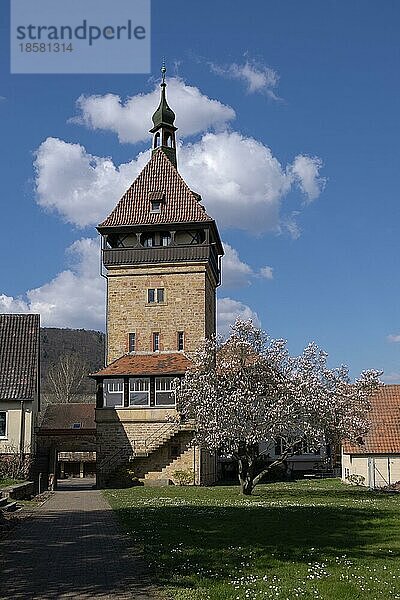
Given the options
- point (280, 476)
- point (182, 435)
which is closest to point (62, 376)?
point (280, 476)

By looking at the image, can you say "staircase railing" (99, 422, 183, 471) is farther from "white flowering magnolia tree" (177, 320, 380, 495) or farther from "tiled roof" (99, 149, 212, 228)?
"tiled roof" (99, 149, 212, 228)

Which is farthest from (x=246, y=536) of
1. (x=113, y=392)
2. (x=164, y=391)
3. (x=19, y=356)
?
(x=19, y=356)

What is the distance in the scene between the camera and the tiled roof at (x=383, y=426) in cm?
4497

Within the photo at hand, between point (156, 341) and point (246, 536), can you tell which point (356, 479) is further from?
point (246, 536)

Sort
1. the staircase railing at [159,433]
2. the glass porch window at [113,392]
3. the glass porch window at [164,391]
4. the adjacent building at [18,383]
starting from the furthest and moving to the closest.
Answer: the glass porch window at [113,392] < the glass porch window at [164,391] < the staircase railing at [159,433] < the adjacent building at [18,383]

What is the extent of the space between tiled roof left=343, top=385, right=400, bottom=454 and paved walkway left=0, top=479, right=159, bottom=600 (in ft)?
87.9

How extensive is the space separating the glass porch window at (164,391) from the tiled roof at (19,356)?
6744mm

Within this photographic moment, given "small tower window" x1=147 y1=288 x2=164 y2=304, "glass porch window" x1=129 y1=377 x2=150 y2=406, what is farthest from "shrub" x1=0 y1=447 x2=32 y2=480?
"small tower window" x1=147 y1=288 x2=164 y2=304

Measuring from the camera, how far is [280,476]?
55.0 metres

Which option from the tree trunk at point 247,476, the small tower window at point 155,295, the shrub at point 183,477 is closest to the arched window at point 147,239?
the small tower window at point 155,295

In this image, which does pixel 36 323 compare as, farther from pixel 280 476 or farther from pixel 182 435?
pixel 280 476

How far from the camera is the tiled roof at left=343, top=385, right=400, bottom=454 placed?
148 feet

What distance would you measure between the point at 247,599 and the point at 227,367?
24225mm

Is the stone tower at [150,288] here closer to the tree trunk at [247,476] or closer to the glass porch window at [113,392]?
the glass porch window at [113,392]
